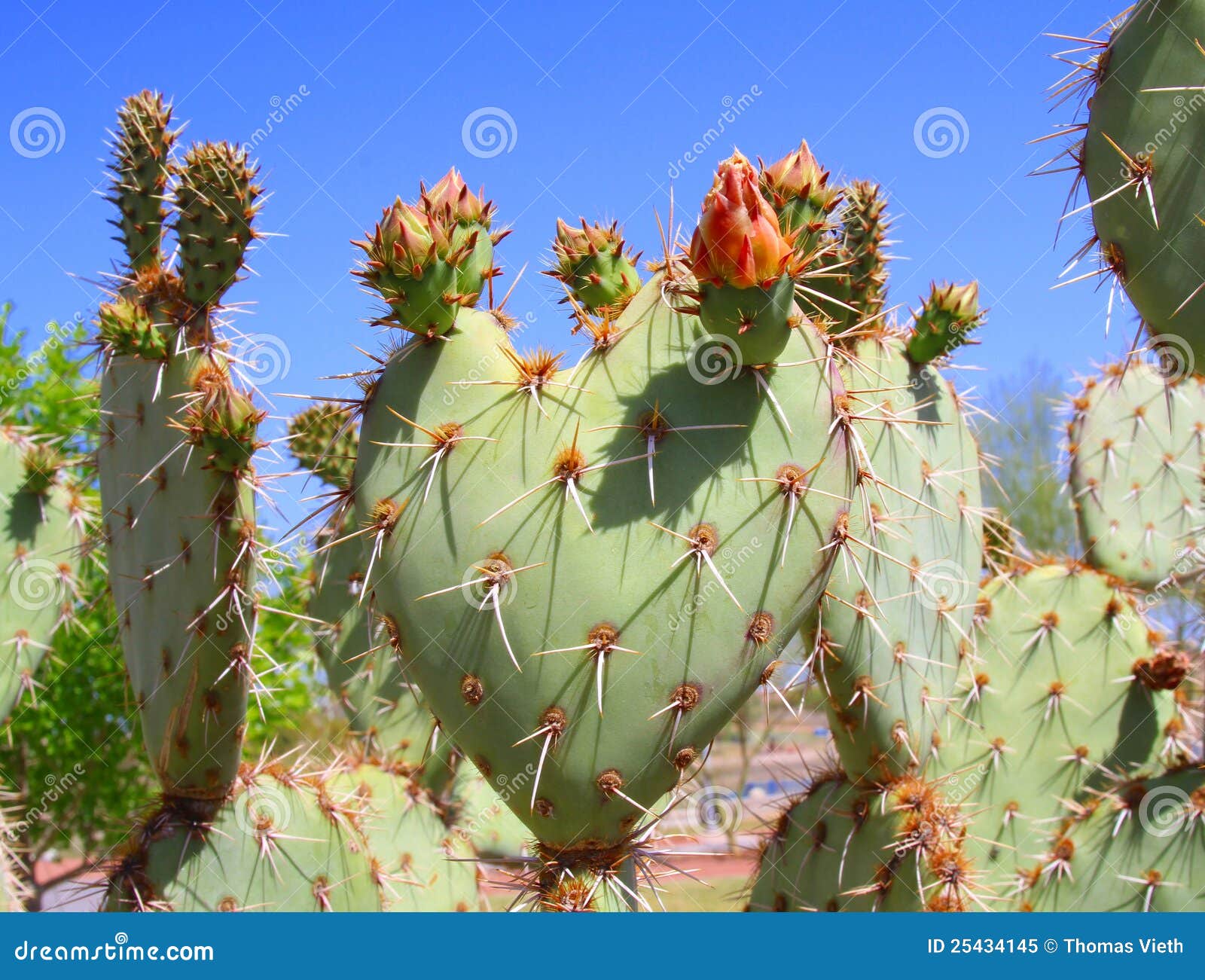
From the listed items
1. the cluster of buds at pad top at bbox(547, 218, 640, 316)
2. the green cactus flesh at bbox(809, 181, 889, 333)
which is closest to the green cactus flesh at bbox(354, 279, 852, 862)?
the cluster of buds at pad top at bbox(547, 218, 640, 316)

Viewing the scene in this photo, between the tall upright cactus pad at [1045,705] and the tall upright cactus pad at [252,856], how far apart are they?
172 centimetres

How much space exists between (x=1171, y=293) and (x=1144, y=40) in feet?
1.47

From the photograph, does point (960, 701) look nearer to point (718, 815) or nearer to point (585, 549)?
point (718, 815)

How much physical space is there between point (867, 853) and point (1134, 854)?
665 millimetres

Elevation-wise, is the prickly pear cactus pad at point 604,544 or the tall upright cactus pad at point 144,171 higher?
the tall upright cactus pad at point 144,171

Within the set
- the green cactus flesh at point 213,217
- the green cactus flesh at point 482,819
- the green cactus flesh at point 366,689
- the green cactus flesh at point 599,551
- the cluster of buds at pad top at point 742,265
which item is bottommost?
the green cactus flesh at point 482,819

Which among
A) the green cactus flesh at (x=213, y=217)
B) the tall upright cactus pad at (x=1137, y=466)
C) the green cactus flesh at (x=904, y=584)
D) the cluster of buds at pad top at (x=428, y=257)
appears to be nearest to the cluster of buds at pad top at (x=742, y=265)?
the cluster of buds at pad top at (x=428, y=257)

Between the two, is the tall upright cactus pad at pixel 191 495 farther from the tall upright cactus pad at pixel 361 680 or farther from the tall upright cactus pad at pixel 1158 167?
the tall upright cactus pad at pixel 1158 167

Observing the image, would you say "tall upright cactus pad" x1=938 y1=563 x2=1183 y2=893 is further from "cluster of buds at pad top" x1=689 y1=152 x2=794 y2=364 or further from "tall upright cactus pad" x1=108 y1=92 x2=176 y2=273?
"tall upright cactus pad" x1=108 y1=92 x2=176 y2=273

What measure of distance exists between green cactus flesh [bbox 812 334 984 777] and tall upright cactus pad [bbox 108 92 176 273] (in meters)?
1.83

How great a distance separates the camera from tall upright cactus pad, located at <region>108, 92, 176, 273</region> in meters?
2.69

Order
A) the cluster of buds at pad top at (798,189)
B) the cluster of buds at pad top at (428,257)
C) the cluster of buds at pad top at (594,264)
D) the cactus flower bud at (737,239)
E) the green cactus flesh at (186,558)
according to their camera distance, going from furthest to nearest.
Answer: the green cactus flesh at (186,558)
the cluster of buds at pad top at (594,264)
the cluster of buds at pad top at (798,189)
the cluster of buds at pad top at (428,257)
the cactus flower bud at (737,239)

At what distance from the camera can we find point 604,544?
1.67 m

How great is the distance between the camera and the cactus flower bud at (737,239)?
1.58 m
